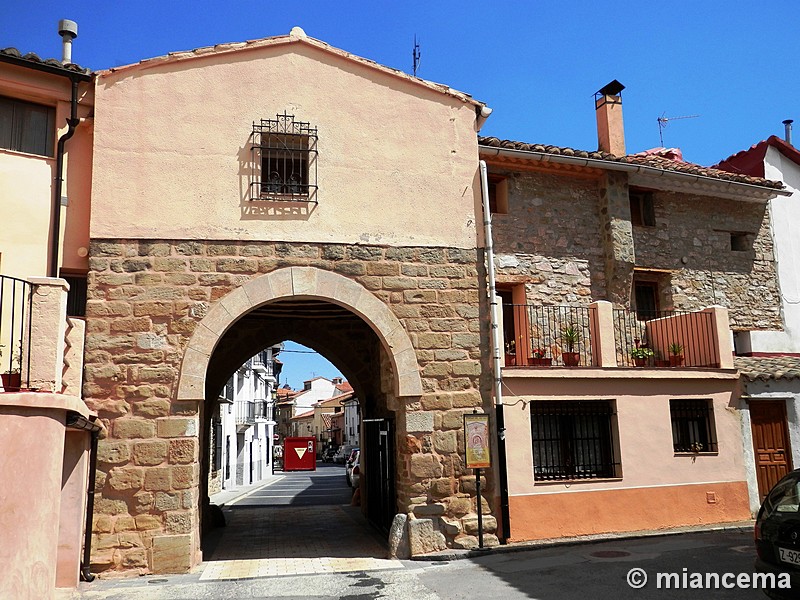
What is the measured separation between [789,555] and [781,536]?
179 millimetres

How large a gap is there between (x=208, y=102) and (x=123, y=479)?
521 cm

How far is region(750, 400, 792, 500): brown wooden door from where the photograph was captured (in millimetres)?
12055

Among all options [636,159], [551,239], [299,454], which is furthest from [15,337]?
[299,454]

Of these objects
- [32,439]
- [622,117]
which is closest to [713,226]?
[622,117]

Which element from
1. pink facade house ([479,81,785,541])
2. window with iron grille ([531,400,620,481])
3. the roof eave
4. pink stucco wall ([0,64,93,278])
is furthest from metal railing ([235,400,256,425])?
pink stucco wall ([0,64,93,278])

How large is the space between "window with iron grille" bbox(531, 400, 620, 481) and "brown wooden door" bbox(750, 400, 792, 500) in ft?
9.92

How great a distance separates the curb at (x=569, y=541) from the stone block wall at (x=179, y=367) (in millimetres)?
264

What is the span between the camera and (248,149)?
9.65 meters

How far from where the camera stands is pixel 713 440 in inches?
460

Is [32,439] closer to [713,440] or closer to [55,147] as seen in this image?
[55,147]

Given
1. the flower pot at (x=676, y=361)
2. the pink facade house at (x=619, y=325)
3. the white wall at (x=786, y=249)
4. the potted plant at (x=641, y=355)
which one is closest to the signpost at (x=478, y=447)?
the pink facade house at (x=619, y=325)

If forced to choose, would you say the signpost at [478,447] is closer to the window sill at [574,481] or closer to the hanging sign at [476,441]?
the hanging sign at [476,441]

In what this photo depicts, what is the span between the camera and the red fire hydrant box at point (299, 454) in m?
35.3

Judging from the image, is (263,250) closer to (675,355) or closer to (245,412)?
(675,355)
